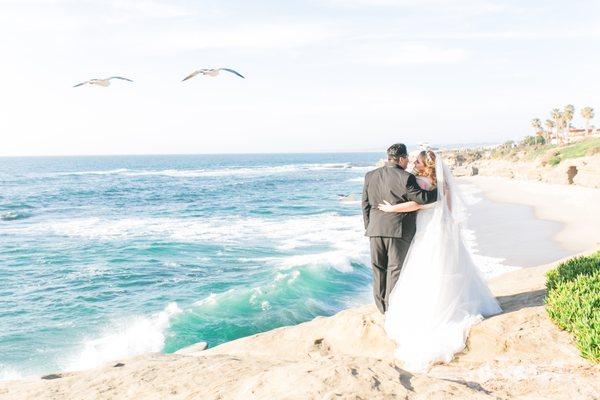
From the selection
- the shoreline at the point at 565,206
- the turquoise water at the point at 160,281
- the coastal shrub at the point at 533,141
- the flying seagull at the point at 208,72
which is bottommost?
the turquoise water at the point at 160,281

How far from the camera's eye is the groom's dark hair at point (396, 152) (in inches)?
248

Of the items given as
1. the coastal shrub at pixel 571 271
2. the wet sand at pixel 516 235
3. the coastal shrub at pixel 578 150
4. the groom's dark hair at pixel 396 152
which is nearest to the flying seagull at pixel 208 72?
the groom's dark hair at pixel 396 152

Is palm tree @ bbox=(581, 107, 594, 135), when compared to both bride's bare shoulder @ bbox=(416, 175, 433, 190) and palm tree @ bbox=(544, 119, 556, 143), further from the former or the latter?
bride's bare shoulder @ bbox=(416, 175, 433, 190)

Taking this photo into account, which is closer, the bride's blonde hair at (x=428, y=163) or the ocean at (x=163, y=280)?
the bride's blonde hair at (x=428, y=163)

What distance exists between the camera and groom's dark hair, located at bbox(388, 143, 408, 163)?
630 cm

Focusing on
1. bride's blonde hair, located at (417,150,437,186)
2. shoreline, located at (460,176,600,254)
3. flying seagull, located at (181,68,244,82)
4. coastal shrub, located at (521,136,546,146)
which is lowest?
shoreline, located at (460,176,600,254)

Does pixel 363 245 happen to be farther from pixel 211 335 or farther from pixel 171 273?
pixel 211 335

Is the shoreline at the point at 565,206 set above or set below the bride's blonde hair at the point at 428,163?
below

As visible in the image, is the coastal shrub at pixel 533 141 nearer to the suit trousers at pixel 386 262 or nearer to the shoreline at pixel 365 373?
the shoreline at pixel 365 373

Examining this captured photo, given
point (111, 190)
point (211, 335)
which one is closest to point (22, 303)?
point (211, 335)

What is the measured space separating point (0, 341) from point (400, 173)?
37.6 ft

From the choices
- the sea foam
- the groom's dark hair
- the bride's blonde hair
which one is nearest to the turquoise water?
the sea foam

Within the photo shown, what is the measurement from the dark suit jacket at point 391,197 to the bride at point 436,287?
0.11m

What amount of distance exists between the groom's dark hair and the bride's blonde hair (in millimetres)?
310
